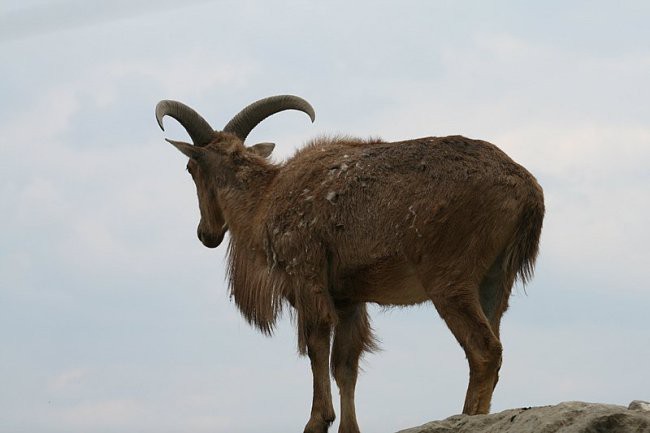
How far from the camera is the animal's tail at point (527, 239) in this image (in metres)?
11.7

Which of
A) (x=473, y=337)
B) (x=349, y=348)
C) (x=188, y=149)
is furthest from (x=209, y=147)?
(x=473, y=337)

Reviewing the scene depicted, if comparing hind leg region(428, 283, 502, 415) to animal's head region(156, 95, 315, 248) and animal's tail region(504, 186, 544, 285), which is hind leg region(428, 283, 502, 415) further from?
animal's head region(156, 95, 315, 248)

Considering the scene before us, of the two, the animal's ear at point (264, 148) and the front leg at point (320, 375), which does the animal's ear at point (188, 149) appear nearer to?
the animal's ear at point (264, 148)

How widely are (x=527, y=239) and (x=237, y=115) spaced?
15.6ft

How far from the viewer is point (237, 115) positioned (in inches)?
590

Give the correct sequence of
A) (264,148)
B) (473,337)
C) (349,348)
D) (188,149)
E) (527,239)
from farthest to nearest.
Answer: (264,148) < (188,149) < (349,348) < (527,239) < (473,337)

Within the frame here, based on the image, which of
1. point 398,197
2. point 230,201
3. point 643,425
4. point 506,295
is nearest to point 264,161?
point 230,201

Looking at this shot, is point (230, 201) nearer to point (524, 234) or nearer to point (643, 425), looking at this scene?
point (524, 234)

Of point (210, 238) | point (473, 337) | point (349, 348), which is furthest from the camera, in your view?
point (210, 238)

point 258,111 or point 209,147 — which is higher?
point 258,111

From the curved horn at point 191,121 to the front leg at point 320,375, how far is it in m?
3.19

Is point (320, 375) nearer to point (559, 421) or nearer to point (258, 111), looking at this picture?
point (559, 421)

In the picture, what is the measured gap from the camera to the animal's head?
14.2 m

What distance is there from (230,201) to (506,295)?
370 cm
